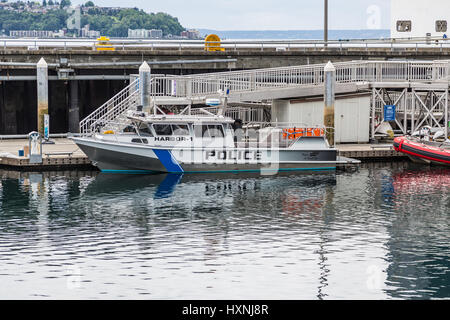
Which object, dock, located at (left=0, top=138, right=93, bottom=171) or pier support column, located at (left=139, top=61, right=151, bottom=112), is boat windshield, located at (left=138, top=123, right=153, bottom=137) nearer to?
pier support column, located at (left=139, top=61, right=151, bottom=112)

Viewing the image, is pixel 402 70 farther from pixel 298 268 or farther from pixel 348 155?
pixel 298 268

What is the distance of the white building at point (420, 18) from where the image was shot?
59062 millimetres

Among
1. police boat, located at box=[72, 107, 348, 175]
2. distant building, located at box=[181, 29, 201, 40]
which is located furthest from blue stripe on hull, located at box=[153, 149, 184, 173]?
distant building, located at box=[181, 29, 201, 40]

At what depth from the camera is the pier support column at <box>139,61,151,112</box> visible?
1570 inches

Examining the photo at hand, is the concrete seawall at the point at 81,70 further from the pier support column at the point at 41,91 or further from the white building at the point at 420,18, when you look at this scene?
the white building at the point at 420,18

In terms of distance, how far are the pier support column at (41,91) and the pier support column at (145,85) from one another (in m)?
4.99

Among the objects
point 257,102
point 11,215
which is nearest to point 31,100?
point 257,102

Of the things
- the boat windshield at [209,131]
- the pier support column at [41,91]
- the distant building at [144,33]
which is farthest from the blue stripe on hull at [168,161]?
the distant building at [144,33]

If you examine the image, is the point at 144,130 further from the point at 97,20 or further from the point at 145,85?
the point at 97,20

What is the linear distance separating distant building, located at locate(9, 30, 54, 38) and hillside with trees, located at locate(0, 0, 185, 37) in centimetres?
123

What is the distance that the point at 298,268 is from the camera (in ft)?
74.9

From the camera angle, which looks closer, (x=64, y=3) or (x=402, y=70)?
(x=402, y=70)

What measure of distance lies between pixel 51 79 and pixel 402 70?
18138 millimetres

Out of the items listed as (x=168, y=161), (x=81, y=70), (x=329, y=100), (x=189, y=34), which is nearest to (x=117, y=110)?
(x=81, y=70)
